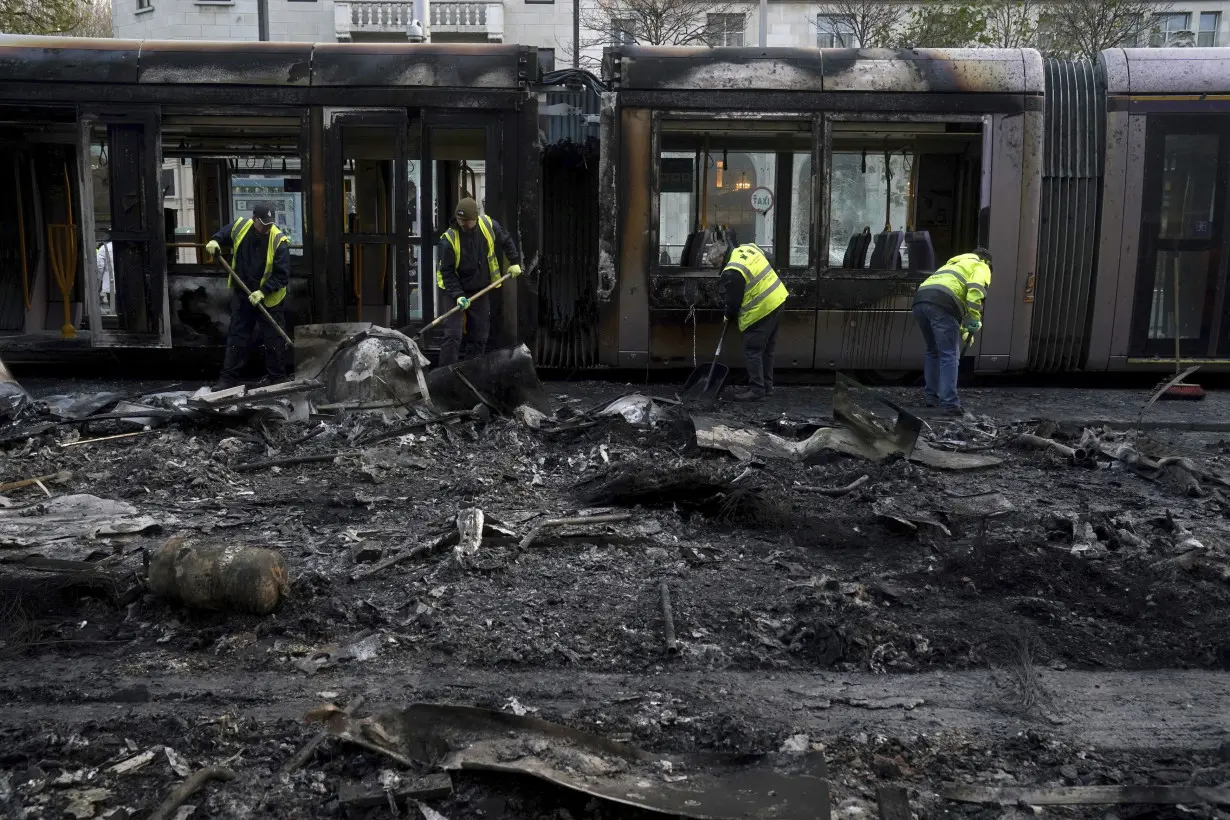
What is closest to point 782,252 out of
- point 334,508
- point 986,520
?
point 986,520

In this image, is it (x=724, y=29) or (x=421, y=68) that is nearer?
(x=421, y=68)

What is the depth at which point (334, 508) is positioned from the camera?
6359mm

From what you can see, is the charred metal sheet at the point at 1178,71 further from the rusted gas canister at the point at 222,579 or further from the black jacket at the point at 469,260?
the rusted gas canister at the point at 222,579

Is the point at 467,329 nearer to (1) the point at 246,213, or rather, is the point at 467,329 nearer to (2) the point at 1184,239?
(1) the point at 246,213

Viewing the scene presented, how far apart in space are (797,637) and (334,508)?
2985 millimetres

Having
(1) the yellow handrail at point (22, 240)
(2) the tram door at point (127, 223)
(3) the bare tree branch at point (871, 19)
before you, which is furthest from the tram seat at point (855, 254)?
(3) the bare tree branch at point (871, 19)

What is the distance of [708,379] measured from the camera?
10.1m

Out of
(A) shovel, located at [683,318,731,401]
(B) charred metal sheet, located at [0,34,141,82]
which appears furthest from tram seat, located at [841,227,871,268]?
(B) charred metal sheet, located at [0,34,141,82]

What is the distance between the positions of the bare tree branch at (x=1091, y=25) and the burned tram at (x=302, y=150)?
582 inches

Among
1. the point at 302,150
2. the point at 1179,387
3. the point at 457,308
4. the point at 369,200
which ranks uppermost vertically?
the point at 302,150

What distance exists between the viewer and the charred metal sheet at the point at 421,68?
10.2m

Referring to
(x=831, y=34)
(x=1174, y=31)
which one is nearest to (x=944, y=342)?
(x=831, y=34)

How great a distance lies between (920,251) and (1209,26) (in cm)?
2911

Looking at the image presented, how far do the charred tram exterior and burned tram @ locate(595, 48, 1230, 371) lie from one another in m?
0.02
